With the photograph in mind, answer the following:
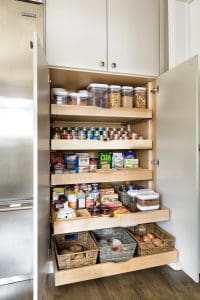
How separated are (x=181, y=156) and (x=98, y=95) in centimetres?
75

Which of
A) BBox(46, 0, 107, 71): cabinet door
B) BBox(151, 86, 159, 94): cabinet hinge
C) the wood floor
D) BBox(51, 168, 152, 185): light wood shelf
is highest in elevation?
BBox(46, 0, 107, 71): cabinet door

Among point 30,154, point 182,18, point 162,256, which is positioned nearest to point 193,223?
point 162,256

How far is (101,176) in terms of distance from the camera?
1.49 meters

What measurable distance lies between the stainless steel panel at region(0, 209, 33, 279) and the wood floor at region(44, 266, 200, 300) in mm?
224

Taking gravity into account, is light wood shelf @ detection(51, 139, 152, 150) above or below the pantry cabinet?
below

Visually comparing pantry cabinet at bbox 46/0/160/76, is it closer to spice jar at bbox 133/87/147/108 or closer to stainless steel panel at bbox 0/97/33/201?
spice jar at bbox 133/87/147/108

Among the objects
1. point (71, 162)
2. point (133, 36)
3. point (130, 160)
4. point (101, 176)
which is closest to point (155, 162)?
point (130, 160)

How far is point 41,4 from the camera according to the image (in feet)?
4.19

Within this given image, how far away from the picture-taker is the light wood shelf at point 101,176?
1.41 meters

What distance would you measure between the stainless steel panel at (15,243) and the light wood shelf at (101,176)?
0.29 meters

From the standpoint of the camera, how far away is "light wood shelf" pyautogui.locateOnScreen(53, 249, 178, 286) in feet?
4.03

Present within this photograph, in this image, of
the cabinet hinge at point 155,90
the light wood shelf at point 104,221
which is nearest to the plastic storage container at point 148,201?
the light wood shelf at point 104,221

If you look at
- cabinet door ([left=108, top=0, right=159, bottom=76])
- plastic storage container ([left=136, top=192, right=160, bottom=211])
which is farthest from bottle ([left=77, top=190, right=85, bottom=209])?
cabinet door ([left=108, top=0, right=159, bottom=76])

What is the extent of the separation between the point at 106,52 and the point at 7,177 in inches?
42.9
